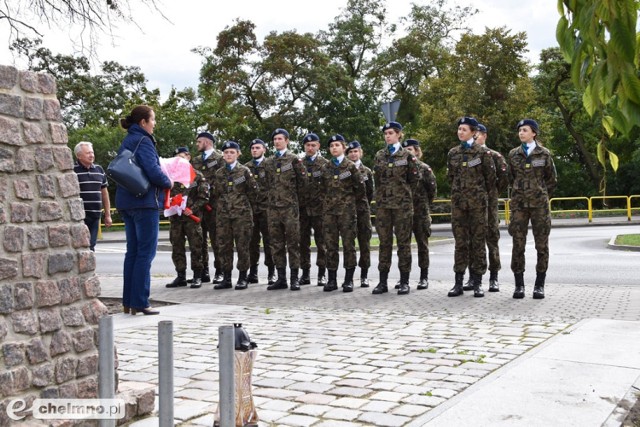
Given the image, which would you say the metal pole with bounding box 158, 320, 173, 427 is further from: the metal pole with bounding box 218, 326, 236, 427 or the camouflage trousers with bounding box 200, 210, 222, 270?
the camouflage trousers with bounding box 200, 210, 222, 270

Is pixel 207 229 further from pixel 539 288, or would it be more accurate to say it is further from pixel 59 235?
pixel 59 235

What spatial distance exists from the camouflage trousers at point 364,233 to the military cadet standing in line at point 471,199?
1.81 m

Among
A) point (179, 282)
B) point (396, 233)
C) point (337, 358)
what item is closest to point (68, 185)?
point (337, 358)

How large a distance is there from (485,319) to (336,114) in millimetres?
30767

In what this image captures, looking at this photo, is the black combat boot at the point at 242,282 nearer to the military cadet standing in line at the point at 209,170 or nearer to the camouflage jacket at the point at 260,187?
the military cadet standing in line at the point at 209,170

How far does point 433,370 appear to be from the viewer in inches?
207

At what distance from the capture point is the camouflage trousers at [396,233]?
9.97 m

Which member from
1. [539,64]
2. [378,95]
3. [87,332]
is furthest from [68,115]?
[87,332]

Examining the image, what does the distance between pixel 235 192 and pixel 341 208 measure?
1709mm

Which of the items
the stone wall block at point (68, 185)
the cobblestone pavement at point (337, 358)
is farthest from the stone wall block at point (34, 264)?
the cobblestone pavement at point (337, 358)

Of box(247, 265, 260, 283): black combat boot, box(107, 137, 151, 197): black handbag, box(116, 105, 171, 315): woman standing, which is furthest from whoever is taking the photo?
box(247, 265, 260, 283): black combat boot

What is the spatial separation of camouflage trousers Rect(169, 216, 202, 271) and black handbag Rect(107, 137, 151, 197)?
182 inches

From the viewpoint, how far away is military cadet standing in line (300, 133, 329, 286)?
1112 cm

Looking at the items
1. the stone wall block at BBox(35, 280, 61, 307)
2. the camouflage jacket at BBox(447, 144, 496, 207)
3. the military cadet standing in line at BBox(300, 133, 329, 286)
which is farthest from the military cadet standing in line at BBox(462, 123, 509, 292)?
the stone wall block at BBox(35, 280, 61, 307)
